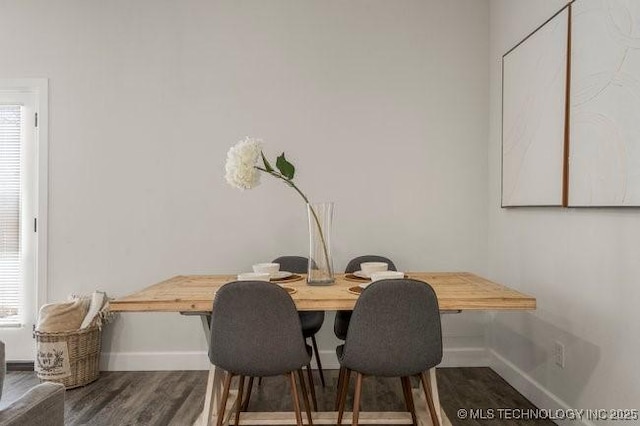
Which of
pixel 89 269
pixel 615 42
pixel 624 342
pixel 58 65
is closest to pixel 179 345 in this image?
pixel 89 269

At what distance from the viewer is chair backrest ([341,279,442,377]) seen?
1619 millimetres

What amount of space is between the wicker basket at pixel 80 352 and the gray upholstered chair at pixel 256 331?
145 cm

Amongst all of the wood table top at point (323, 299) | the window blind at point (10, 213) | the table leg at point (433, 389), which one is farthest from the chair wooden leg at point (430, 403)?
the window blind at point (10, 213)

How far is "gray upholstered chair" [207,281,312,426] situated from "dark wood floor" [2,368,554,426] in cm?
78

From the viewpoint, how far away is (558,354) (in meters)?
2.17

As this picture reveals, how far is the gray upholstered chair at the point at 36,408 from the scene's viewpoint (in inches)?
35.5

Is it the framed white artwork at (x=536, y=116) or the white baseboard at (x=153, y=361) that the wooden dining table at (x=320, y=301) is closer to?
the framed white artwork at (x=536, y=116)

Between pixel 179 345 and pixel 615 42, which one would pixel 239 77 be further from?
pixel 615 42

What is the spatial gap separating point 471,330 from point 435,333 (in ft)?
5.06

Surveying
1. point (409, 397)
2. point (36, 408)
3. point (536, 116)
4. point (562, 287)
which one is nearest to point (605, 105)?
point (536, 116)

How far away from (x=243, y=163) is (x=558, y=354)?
1884 millimetres

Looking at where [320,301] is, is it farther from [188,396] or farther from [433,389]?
[188,396]

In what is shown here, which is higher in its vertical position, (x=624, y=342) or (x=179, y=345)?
(x=624, y=342)

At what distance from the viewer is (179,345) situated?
2982 mm
